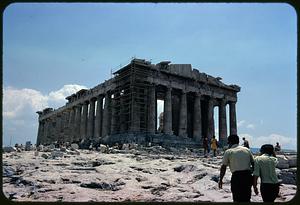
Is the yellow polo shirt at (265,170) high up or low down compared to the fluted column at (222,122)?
down

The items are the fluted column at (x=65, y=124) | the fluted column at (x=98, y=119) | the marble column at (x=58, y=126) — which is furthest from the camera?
the marble column at (x=58, y=126)

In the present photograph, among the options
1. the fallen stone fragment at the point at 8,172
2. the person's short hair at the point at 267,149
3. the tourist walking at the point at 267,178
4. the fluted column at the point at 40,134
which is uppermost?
the fluted column at the point at 40,134

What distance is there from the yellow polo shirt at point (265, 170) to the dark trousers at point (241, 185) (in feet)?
0.75

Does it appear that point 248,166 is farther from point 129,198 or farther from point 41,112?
point 41,112

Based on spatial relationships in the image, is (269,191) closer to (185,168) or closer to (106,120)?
(185,168)

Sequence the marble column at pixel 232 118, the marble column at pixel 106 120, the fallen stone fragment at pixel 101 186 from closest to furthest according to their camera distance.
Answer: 1. the fallen stone fragment at pixel 101 186
2. the marble column at pixel 106 120
3. the marble column at pixel 232 118

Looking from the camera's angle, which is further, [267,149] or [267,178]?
[267,149]

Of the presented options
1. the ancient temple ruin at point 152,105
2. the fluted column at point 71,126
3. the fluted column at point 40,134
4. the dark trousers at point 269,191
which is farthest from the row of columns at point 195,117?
the fluted column at point 40,134

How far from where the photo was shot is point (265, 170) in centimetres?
820

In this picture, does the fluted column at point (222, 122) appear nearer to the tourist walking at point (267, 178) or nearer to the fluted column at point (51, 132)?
the fluted column at point (51, 132)

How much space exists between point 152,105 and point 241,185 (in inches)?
1399

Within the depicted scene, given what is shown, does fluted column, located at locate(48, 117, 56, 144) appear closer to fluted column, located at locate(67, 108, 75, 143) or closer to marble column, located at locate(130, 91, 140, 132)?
fluted column, located at locate(67, 108, 75, 143)

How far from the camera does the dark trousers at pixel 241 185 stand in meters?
7.96

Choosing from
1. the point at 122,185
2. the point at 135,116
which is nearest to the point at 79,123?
the point at 135,116
